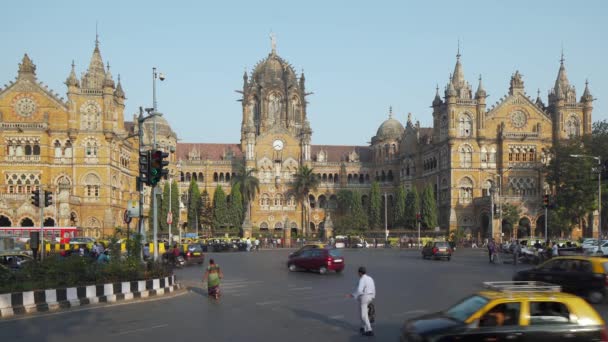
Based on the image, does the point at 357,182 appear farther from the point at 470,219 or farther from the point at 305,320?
the point at 305,320

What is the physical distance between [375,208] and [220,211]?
19.9 m

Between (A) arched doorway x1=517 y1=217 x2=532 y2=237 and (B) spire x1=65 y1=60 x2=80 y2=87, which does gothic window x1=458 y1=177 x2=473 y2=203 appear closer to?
(A) arched doorway x1=517 y1=217 x2=532 y2=237

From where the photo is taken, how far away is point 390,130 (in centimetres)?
9581

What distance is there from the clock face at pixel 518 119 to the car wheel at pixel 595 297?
59336mm

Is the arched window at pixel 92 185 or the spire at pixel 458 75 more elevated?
the spire at pixel 458 75

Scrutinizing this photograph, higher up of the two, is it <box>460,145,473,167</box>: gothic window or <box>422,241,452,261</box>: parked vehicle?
<box>460,145,473,167</box>: gothic window

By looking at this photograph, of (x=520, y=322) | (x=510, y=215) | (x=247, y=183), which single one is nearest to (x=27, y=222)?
(x=247, y=183)

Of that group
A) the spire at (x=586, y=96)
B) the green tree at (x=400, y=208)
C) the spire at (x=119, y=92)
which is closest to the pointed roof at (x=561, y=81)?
the spire at (x=586, y=96)

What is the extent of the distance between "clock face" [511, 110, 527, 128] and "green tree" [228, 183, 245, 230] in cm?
3418

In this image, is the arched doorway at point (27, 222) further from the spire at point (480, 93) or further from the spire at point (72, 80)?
the spire at point (480, 93)

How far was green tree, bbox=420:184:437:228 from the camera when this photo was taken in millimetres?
75875

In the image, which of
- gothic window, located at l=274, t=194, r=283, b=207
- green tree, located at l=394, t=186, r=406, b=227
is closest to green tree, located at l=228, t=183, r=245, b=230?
gothic window, located at l=274, t=194, r=283, b=207

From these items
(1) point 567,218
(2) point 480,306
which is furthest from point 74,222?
(2) point 480,306

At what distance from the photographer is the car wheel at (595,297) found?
19.6m
